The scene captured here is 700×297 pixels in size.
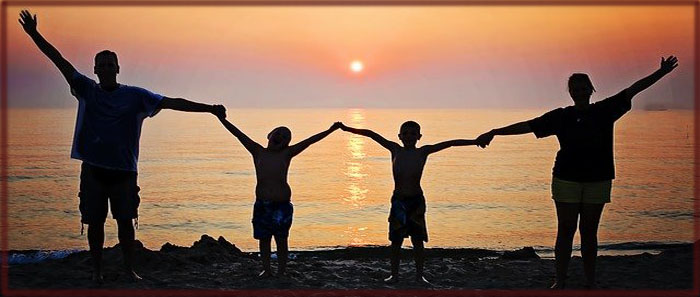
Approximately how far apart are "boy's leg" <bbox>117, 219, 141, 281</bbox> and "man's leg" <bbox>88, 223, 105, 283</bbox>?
17 centimetres

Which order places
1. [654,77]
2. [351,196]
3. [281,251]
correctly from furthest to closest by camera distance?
[351,196]
[281,251]
[654,77]

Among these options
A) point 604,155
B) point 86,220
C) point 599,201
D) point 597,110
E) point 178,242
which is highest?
point 597,110

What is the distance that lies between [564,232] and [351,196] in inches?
753

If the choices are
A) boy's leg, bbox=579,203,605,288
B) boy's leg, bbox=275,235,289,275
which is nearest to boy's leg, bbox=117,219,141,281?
boy's leg, bbox=275,235,289,275

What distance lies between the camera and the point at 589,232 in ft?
20.0

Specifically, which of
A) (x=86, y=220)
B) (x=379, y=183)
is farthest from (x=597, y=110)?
(x=379, y=183)

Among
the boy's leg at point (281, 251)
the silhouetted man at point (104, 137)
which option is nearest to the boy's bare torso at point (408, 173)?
the boy's leg at point (281, 251)

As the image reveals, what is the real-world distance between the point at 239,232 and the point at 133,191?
1186cm

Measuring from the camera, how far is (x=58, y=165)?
111 feet

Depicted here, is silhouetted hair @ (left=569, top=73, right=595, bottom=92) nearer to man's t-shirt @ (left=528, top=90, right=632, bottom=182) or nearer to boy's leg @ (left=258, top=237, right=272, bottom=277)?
man's t-shirt @ (left=528, top=90, right=632, bottom=182)

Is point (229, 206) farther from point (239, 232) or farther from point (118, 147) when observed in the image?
point (118, 147)

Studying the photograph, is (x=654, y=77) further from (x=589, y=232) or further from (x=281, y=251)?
(x=281, y=251)

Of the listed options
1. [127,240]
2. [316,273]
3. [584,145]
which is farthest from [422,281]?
[127,240]

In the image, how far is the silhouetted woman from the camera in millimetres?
5902
